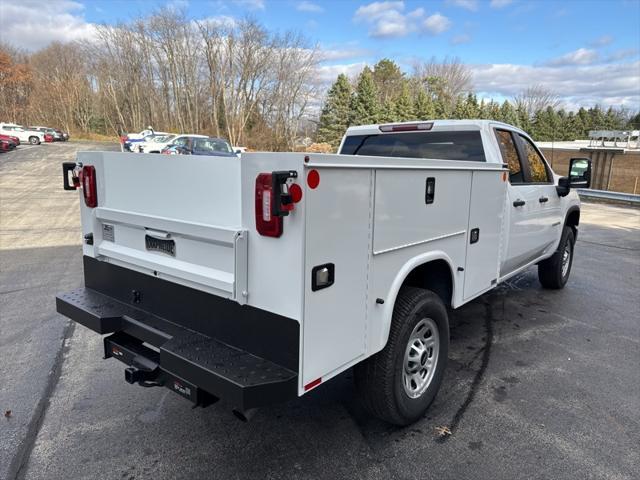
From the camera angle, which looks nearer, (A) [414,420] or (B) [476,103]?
(A) [414,420]

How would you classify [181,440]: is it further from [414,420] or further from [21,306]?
[21,306]

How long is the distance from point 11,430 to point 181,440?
111cm

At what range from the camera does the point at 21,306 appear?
16.8 ft

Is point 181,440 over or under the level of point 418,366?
under

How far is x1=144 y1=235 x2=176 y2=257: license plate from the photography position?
2.62 metres

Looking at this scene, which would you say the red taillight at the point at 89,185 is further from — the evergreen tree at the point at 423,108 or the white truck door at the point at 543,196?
Result: the evergreen tree at the point at 423,108

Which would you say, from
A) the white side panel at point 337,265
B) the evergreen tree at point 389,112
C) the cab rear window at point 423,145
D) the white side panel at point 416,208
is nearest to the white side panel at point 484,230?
the white side panel at point 416,208

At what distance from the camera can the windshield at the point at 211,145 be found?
69.8ft

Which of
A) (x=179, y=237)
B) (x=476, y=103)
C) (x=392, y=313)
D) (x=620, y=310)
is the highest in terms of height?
(x=476, y=103)

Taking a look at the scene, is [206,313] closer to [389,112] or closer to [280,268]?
[280,268]

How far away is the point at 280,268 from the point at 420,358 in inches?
56.2

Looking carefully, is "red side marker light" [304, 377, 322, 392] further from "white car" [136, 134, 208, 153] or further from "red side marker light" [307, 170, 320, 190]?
"white car" [136, 134, 208, 153]

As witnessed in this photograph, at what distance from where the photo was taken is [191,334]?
2.54 meters

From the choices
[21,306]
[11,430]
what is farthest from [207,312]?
[21,306]
